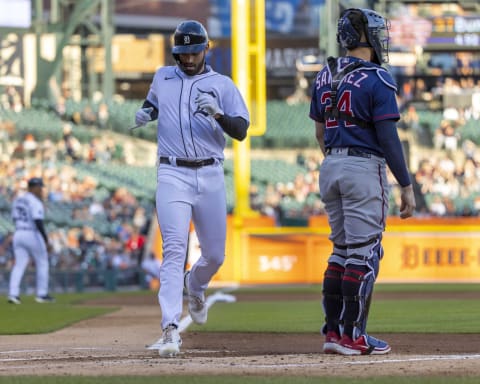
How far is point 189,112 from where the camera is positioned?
6.79 metres

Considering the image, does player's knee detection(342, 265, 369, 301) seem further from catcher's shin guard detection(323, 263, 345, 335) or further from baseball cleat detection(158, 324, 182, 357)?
baseball cleat detection(158, 324, 182, 357)

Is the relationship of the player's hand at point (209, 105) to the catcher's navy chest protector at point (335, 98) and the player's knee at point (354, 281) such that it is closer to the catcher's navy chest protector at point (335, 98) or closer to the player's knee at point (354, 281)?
the catcher's navy chest protector at point (335, 98)

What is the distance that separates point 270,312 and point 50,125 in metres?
19.8

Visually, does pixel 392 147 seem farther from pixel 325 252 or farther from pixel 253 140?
pixel 253 140

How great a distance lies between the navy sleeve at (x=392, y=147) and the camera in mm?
6414

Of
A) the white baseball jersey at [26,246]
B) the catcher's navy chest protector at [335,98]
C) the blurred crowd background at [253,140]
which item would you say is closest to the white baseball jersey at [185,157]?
the catcher's navy chest protector at [335,98]

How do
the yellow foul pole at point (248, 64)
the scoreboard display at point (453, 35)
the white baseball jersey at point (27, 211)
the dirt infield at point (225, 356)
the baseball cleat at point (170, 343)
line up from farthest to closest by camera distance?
the scoreboard display at point (453, 35), the yellow foul pole at point (248, 64), the white baseball jersey at point (27, 211), the baseball cleat at point (170, 343), the dirt infield at point (225, 356)

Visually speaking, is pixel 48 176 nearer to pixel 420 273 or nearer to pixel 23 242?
pixel 420 273

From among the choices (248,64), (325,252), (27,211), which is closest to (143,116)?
(27,211)

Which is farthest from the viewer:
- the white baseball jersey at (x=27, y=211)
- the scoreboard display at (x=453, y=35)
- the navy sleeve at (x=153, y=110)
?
the scoreboard display at (x=453, y=35)

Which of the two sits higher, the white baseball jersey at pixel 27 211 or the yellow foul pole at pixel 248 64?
the yellow foul pole at pixel 248 64

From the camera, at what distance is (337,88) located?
21.6 feet

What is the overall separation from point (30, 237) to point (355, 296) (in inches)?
379

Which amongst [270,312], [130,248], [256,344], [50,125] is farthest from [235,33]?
[256,344]
